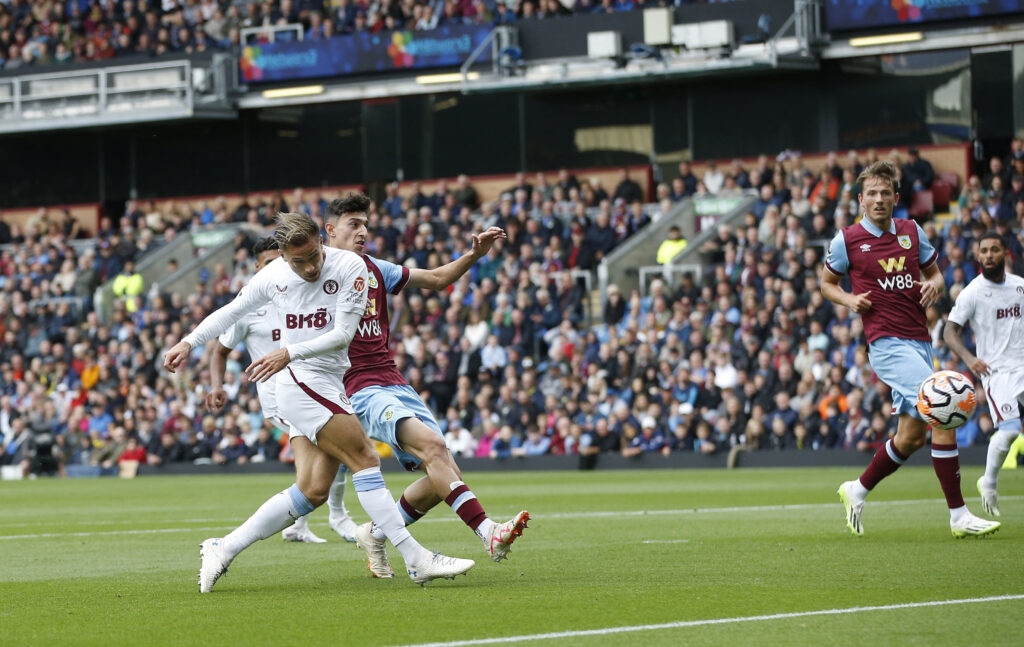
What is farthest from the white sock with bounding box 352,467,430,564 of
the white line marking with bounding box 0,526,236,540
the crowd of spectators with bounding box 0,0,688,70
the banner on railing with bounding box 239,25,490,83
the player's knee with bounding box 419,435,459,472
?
the banner on railing with bounding box 239,25,490,83

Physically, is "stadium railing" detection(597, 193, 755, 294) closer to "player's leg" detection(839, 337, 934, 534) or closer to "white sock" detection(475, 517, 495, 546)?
"player's leg" detection(839, 337, 934, 534)

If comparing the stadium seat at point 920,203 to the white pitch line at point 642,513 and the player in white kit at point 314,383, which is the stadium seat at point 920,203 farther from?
the player in white kit at point 314,383

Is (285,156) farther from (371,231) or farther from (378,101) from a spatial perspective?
(371,231)

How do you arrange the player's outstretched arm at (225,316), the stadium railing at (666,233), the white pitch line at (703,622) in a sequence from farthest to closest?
the stadium railing at (666,233)
the player's outstretched arm at (225,316)
the white pitch line at (703,622)

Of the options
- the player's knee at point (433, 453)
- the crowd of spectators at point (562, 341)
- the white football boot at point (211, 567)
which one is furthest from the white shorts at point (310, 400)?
the crowd of spectators at point (562, 341)

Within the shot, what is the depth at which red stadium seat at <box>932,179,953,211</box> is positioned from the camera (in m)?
30.0

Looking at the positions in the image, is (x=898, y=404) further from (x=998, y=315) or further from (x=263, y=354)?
(x=263, y=354)

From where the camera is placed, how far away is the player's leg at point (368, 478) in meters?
8.86

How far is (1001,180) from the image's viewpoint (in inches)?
1047

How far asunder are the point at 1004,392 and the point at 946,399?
2.92 meters

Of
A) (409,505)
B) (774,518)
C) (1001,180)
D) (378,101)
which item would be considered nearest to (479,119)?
(378,101)

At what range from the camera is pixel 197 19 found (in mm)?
41094

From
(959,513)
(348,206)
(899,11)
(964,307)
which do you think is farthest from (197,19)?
(959,513)

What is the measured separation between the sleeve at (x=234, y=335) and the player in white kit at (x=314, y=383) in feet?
11.5
